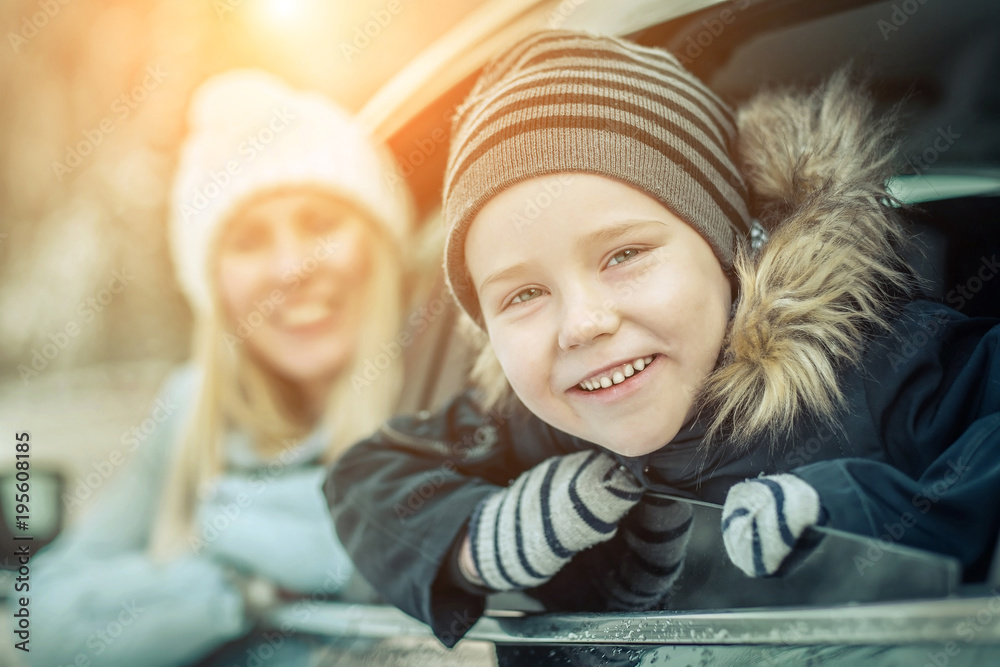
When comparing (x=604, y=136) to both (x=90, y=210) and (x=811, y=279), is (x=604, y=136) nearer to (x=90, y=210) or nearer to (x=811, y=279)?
(x=811, y=279)

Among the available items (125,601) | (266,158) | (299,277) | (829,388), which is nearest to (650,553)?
(829,388)

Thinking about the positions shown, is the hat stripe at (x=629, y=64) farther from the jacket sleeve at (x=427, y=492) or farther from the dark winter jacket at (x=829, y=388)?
the jacket sleeve at (x=427, y=492)

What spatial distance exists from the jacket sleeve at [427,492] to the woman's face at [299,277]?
0.40m

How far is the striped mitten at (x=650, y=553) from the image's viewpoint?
0.62m

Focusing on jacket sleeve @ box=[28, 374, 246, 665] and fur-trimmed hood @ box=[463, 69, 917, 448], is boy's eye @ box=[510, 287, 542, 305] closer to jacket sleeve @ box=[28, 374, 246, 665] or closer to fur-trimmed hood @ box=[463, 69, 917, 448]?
fur-trimmed hood @ box=[463, 69, 917, 448]

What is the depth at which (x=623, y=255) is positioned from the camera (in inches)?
23.4

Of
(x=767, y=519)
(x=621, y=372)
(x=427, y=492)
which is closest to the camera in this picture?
(x=767, y=519)

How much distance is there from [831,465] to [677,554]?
0.58ft

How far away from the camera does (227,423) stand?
1330mm

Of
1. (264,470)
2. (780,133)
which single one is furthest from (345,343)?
(780,133)

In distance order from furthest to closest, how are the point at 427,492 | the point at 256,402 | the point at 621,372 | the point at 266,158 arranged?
1. the point at 256,402
2. the point at 266,158
3. the point at 427,492
4. the point at 621,372

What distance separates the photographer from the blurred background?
1365mm

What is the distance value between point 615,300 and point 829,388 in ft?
0.58

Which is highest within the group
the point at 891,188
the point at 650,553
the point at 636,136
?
the point at 636,136
